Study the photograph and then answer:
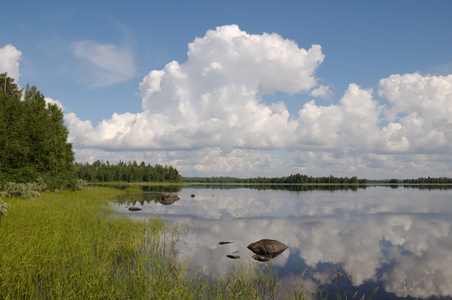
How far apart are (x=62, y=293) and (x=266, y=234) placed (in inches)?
859

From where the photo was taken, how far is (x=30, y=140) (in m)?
49.7

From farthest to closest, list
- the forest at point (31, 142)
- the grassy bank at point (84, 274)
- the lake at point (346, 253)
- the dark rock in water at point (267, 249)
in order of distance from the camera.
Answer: the forest at point (31, 142), the dark rock in water at point (267, 249), the lake at point (346, 253), the grassy bank at point (84, 274)

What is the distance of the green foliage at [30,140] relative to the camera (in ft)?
132

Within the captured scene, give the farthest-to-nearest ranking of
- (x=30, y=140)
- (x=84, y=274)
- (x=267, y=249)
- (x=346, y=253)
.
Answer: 1. (x=30, y=140)
2. (x=346, y=253)
3. (x=267, y=249)
4. (x=84, y=274)

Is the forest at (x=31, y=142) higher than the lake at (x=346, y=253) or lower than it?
higher

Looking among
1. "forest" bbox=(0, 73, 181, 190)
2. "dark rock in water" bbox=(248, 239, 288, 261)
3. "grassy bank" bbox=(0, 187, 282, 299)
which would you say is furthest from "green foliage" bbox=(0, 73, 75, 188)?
"dark rock in water" bbox=(248, 239, 288, 261)

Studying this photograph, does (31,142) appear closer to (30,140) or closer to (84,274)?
(30,140)

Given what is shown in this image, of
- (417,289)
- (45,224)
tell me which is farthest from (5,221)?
(417,289)

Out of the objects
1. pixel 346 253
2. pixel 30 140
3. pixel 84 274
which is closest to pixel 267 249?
pixel 346 253

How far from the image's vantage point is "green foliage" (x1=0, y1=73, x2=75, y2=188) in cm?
4016

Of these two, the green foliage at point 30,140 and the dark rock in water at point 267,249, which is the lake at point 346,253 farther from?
the green foliage at point 30,140

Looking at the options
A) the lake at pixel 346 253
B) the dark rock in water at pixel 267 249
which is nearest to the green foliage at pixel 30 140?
the lake at pixel 346 253

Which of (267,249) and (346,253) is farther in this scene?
(346,253)

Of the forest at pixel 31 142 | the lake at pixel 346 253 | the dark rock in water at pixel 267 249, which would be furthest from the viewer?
the forest at pixel 31 142
